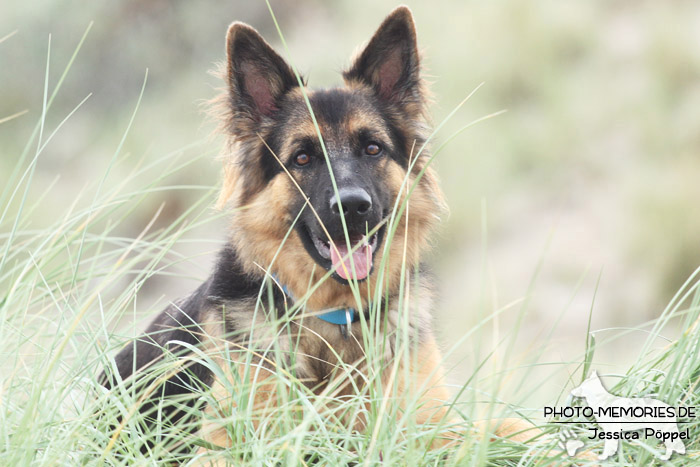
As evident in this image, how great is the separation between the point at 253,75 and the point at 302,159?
1.64 ft

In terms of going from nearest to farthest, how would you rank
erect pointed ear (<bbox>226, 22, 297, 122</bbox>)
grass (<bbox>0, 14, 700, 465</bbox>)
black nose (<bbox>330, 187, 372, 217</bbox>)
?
grass (<bbox>0, 14, 700, 465</bbox>) < black nose (<bbox>330, 187, 372, 217</bbox>) < erect pointed ear (<bbox>226, 22, 297, 122</bbox>)

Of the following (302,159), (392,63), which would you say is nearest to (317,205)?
(302,159)

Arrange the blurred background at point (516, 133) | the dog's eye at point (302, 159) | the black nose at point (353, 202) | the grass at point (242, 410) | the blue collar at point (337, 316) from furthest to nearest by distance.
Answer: the blurred background at point (516, 133) → the dog's eye at point (302, 159) → the blue collar at point (337, 316) → the black nose at point (353, 202) → the grass at point (242, 410)

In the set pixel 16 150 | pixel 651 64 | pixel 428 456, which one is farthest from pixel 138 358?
pixel 16 150

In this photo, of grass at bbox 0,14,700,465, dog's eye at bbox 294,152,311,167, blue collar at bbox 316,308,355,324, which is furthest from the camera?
dog's eye at bbox 294,152,311,167

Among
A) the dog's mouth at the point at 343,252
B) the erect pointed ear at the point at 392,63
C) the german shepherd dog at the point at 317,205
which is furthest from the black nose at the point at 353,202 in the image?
the erect pointed ear at the point at 392,63

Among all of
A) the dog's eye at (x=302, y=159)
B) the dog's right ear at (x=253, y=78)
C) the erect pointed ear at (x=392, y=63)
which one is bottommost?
the dog's eye at (x=302, y=159)

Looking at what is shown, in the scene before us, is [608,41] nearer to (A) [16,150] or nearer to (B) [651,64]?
(B) [651,64]

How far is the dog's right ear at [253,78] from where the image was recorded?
11.1ft

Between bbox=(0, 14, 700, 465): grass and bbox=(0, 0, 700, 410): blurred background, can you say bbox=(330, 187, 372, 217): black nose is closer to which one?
bbox=(0, 14, 700, 465): grass

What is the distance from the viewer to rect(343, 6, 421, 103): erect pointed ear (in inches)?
139

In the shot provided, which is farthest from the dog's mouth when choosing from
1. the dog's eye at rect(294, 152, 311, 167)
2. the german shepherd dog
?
the dog's eye at rect(294, 152, 311, 167)

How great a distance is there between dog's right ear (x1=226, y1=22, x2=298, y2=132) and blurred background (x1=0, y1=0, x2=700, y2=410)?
15.8ft

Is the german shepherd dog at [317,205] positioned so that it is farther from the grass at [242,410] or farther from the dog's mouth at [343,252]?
the grass at [242,410]
